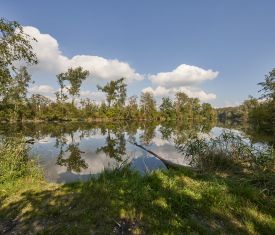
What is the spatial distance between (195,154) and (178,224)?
604cm

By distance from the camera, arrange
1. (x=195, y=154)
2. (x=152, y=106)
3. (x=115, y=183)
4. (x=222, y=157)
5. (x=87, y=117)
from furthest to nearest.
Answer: (x=152, y=106)
(x=87, y=117)
(x=195, y=154)
(x=222, y=157)
(x=115, y=183)

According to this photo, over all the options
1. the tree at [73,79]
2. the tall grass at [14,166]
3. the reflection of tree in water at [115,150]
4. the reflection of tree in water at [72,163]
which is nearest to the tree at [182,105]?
the tree at [73,79]

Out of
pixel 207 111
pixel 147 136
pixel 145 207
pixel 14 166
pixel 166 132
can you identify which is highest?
pixel 207 111

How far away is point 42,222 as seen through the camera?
16.2 ft

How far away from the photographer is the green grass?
15.1 feet

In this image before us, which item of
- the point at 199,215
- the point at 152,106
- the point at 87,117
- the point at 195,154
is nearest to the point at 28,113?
the point at 87,117

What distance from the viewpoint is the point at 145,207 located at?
530 centimetres

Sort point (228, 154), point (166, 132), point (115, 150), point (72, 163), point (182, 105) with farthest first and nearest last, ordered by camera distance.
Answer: point (182, 105), point (166, 132), point (115, 150), point (72, 163), point (228, 154)

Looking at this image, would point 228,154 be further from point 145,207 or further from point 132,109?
point 132,109

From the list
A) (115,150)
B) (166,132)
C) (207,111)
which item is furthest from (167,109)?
(115,150)

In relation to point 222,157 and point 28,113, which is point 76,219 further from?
point 28,113

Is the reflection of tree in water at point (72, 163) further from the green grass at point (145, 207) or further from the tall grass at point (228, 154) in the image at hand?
the tall grass at point (228, 154)

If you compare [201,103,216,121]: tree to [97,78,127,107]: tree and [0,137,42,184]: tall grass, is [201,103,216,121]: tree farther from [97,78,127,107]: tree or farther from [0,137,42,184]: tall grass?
[0,137,42,184]: tall grass

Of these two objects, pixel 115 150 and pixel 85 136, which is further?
pixel 85 136
